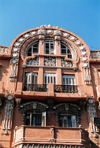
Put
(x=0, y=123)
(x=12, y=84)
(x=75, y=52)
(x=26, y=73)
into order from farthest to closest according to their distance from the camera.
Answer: (x=75, y=52)
(x=26, y=73)
(x=12, y=84)
(x=0, y=123)

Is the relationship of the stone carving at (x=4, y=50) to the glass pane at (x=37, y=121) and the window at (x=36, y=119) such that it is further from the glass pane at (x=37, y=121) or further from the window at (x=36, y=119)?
the glass pane at (x=37, y=121)

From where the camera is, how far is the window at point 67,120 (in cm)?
1507

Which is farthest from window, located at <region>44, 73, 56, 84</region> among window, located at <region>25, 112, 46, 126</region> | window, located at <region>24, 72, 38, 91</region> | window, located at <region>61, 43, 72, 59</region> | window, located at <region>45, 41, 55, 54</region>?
window, located at <region>25, 112, 46, 126</region>

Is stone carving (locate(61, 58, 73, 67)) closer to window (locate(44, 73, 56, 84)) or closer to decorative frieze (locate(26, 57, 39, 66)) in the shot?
window (locate(44, 73, 56, 84))

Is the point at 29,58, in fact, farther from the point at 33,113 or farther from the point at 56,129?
the point at 56,129

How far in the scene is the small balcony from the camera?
12.5 m

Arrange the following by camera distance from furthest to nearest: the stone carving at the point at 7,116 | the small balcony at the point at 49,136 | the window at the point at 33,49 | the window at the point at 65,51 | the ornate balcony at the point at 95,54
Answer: the window at the point at 65,51, the window at the point at 33,49, the ornate balcony at the point at 95,54, the stone carving at the point at 7,116, the small balcony at the point at 49,136

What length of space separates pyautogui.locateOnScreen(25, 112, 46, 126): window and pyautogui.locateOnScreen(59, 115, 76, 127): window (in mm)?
1366

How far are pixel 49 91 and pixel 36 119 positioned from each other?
2.26 m

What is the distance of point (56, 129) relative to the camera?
1308 cm

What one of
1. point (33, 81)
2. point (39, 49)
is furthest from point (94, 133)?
point (39, 49)

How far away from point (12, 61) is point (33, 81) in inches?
100

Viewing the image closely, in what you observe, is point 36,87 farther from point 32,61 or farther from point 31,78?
point 32,61

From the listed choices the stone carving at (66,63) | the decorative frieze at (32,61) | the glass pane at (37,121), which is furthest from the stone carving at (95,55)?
the glass pane at (37,121)
